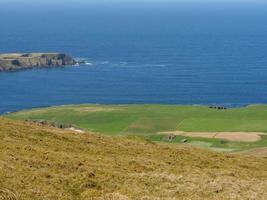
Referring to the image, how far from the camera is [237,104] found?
138 m

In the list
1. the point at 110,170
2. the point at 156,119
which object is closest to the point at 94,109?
the point at 156,119

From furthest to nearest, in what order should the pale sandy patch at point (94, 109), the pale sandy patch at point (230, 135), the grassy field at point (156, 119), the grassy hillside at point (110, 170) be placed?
the pale sandy patch at point (94, 109) → the grassy field at point (156, 119) → the pale sandy patch at point (230, 135) → the grassy hillside at point (110, 170)

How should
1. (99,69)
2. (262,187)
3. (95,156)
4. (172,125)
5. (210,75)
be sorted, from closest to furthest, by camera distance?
(262,187) < (95,156) < (172,125) < (210,75) < (99,69)

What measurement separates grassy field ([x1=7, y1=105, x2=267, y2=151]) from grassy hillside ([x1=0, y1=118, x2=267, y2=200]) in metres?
49.4

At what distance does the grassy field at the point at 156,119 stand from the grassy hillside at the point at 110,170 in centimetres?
4944

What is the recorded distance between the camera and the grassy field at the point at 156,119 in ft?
303

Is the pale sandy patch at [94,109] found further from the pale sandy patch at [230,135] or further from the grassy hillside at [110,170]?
the grassy hillside at [110,170]

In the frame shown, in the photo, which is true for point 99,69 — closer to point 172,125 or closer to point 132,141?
point 172,125

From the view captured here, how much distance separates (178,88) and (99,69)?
42.0 meters

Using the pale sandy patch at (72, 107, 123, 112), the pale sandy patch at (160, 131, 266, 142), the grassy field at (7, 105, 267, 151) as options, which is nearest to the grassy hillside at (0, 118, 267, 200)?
the pale sandy patch at (160, 131, 266, 142)

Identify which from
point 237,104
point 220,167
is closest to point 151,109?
point 237,104

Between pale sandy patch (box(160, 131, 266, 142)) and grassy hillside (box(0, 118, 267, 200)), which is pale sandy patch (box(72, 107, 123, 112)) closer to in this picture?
pale sandy patch (box(160, 131, 266, 142))

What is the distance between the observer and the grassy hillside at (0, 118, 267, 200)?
857 inches

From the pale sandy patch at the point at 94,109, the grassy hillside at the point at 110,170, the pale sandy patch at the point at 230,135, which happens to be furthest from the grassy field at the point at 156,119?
the grassy hillside at the point at 110,170
